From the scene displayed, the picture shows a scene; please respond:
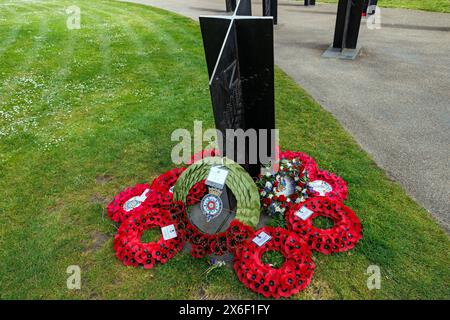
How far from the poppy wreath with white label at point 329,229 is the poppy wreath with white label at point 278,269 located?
0.65ft

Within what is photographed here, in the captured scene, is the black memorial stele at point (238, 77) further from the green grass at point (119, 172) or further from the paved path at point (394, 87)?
the paved path at point (394, 87)

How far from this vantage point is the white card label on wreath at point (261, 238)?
435 centimetres

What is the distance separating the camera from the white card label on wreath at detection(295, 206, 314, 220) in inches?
187

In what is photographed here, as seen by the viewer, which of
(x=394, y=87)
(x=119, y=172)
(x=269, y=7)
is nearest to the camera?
(x=119, y=172)

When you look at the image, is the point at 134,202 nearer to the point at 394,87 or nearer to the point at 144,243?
the point at 144,243

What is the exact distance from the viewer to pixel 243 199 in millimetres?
4434

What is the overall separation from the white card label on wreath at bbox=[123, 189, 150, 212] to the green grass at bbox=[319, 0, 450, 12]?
18.1 meters

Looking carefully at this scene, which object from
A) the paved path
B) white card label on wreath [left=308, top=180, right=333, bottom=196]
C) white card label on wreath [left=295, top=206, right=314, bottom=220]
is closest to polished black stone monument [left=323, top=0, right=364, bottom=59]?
the paved path

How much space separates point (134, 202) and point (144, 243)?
84 cm

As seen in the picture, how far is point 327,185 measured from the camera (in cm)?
535

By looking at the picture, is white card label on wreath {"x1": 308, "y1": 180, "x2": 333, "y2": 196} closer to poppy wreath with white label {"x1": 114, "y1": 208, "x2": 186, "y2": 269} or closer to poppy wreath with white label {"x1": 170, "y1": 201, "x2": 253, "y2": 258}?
poppy wreath with white label {"x1": 170, "y1": 201, "x2": 253, "y2": 258}

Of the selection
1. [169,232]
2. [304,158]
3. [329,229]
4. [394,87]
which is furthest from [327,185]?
[394,87]
